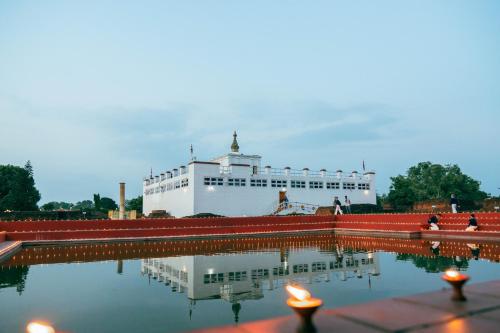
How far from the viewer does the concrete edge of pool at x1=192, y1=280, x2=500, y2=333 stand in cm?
430

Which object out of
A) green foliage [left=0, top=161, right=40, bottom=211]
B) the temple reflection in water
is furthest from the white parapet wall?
the temple reflection in water

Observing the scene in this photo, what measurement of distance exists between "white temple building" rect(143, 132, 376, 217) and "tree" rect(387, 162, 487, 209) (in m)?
12.9

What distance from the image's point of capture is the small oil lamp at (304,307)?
13.4ft

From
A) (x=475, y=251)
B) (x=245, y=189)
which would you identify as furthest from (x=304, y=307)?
(x=245, y=189)

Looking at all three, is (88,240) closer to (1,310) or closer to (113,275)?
(113,275)

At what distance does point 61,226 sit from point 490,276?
68.4ft

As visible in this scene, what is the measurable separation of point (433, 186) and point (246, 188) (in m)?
35.8

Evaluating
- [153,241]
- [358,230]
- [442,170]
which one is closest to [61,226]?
[153,241]

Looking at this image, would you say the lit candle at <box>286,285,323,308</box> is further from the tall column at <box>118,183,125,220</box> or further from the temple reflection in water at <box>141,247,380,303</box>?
the tall column at <box>118,183,125,220</box>

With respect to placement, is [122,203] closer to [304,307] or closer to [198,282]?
[198,282]

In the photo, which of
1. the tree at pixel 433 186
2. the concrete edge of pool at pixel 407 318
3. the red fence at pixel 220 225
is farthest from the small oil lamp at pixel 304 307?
the tree at pixel 433 186

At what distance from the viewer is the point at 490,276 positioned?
9.19 meters

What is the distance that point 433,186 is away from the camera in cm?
6025

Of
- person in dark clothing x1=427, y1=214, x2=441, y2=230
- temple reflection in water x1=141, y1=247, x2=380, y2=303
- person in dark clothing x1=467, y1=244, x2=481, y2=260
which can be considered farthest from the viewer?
person in dark clothing x1=427, y1=214, x2=441, y2=230
